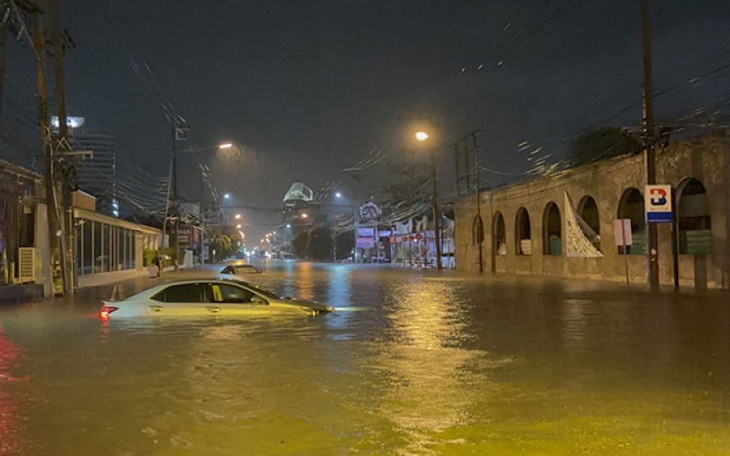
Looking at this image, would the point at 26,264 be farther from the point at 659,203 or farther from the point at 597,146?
the point at 597,146

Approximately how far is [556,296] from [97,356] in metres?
17.0

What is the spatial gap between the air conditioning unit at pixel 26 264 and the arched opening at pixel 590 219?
83.2 ft

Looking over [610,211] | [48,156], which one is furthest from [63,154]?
[610,211]

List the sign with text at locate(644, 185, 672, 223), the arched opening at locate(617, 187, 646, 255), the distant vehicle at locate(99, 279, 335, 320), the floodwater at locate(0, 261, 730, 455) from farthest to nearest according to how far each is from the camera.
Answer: the arched opening at locate(617, 187, 646, 255), the sign with text at locate(644, 185, 672, 223), the distant vehicle at locate(99, 279, 335, 320), the floodwater at locate(0, 261, 730, 455)

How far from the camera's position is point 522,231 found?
155 ft

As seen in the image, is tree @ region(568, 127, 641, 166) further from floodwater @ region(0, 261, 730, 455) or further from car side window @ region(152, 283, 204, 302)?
car side window @ region(152, 283, 204, 302)

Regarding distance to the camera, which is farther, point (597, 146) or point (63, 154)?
point (597, 146)

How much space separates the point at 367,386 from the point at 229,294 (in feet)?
25.8

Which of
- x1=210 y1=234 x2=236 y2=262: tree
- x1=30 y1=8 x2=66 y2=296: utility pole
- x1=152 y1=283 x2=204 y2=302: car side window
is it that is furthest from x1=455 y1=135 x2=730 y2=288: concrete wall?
x1=210 y1=234 x2=236 y2=262: tree

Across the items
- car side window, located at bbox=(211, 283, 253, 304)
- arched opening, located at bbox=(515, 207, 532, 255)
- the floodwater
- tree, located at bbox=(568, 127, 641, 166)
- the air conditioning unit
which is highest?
tree, located at bbox=(568, 127, 641, 166)

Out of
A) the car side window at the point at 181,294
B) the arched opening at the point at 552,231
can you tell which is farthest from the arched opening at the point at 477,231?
the car side window at the point at 181,294

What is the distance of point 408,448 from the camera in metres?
6.17

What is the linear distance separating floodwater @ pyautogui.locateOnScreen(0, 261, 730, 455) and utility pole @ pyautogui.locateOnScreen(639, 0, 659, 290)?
1035cm

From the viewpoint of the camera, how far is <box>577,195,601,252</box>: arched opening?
36.2 m
